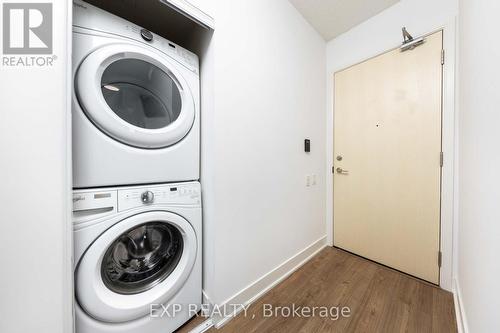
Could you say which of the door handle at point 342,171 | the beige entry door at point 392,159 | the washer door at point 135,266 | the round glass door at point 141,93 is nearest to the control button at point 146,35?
the round glass door at point 141,93

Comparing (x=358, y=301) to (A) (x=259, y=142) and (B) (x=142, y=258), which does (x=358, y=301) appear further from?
(B) (x=142, y=258)

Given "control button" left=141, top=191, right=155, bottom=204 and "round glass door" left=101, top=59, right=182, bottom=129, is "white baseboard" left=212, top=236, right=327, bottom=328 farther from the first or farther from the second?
"round glass door" left=101, top=59, right=182, bottom=129

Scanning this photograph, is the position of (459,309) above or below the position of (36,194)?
below

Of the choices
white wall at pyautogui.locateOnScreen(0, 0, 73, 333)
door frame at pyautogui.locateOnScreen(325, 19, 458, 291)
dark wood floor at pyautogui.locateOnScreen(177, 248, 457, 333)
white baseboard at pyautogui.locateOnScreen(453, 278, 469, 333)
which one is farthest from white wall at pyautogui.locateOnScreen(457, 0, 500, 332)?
white wall at pyautogui.locateOnScreen(0, 0, 73, 333)

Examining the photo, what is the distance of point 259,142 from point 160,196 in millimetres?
703

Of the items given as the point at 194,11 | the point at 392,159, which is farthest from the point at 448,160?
the point at 194,11

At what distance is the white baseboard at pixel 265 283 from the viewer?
3.63 feet

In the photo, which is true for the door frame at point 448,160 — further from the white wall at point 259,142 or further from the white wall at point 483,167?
the white wall at point 259,142

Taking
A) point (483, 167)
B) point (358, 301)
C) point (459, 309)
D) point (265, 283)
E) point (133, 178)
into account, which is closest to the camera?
point (483, 167)

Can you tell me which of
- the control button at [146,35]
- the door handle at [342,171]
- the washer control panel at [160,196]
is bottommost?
the washer control panel at [160,196]

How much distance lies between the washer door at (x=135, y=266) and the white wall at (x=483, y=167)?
118cm

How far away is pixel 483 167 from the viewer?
27.4 inches

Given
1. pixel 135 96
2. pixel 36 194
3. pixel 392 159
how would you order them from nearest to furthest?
pixel 36 194 → pixel 135 96 → pixel 392 159

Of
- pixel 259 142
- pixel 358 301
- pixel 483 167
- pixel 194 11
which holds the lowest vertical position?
pixel 358 301
